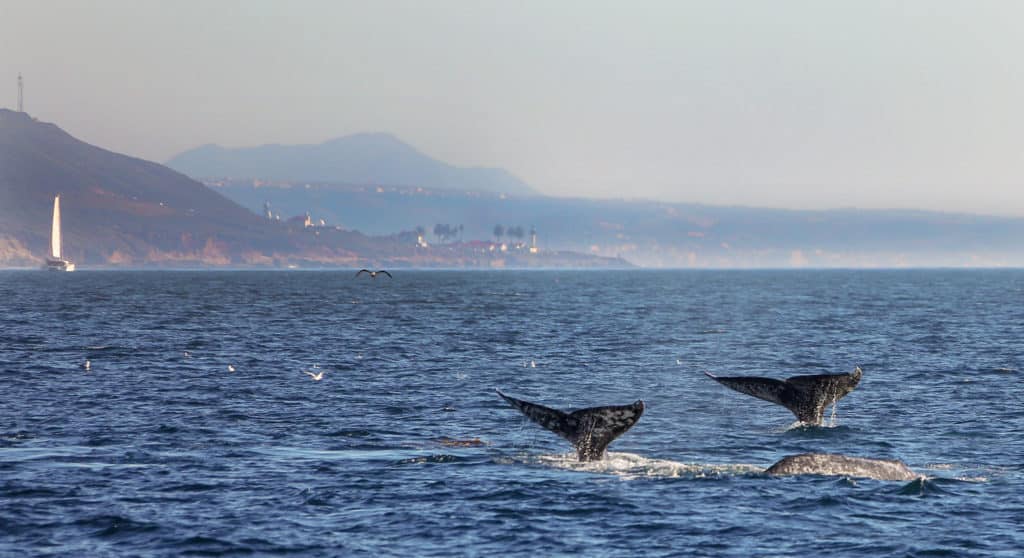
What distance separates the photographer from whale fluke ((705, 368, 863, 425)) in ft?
96.0

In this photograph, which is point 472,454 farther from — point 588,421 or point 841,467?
point 841,467

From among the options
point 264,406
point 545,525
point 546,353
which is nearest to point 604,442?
point 545,525

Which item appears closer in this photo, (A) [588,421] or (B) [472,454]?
(A) [588,421]

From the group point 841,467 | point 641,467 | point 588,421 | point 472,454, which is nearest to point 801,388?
point 841,467

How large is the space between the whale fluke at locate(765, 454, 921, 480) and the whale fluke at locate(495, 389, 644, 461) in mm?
3567

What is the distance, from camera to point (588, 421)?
26250 millimetres

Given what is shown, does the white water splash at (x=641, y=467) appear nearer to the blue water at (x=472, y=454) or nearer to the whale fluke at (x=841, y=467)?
the blue water at (x=472, y=454)

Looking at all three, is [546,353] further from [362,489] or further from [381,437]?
[362,489]

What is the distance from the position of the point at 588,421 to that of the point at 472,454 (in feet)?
14.8

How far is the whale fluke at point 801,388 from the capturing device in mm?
29266

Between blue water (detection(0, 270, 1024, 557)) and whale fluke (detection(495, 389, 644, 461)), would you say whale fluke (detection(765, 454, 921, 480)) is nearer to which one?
blue water (detection(0, 270, 1024, 557))

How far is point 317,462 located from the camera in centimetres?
2823

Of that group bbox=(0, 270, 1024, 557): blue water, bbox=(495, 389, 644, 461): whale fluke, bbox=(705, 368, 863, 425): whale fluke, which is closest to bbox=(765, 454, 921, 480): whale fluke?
bbox=(0, 270, 1024, 557): blue water

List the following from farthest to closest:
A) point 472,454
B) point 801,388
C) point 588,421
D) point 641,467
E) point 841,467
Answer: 1. point 801,388
2. point 472,454
3. point 641,467
4. point 841,467
5. point 588,421
